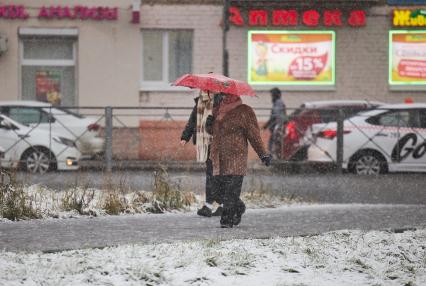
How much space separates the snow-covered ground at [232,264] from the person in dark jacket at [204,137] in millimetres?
2603

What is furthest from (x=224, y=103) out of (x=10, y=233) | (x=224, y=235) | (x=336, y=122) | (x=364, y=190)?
(x=336, y=122)

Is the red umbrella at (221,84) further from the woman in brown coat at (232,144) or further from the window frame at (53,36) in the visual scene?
the window frame at (53,36)

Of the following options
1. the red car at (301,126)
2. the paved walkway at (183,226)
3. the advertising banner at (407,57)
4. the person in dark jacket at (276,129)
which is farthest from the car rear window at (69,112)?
the advertising banner at (407,57)

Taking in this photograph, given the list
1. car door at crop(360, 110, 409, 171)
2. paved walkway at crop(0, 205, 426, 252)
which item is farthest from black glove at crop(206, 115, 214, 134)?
car door at crop(360, 110, 409, 171)

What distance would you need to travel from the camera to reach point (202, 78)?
36.2 feet

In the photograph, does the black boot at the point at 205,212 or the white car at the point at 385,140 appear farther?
the white car at the point at 385,140

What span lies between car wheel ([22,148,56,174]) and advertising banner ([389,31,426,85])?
34.8ft

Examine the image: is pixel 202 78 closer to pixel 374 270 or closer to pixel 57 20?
pixel 374 270

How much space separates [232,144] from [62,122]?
1081 cm

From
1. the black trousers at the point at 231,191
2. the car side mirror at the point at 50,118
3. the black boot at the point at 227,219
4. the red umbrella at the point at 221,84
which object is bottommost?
the black boot at the point at 227,219

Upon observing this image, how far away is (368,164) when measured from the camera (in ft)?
67.6

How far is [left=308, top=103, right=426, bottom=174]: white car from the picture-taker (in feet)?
67.2

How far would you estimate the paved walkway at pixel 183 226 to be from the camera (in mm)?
9398

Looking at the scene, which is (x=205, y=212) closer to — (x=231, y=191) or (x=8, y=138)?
(x=231, y=191)
